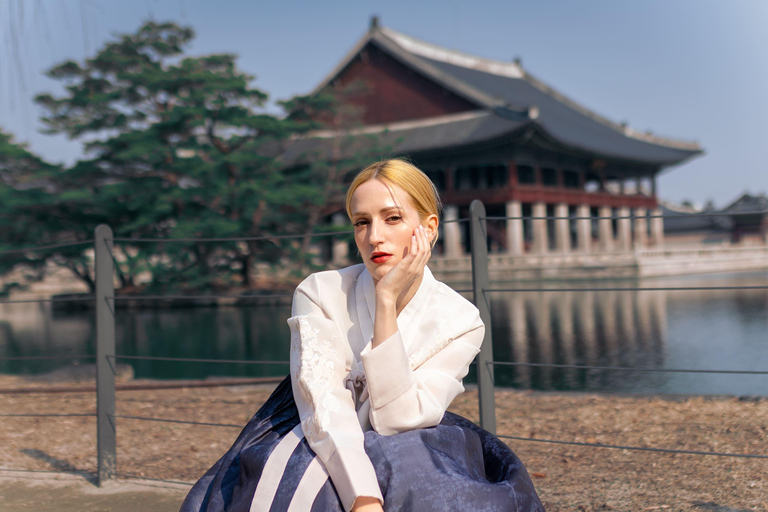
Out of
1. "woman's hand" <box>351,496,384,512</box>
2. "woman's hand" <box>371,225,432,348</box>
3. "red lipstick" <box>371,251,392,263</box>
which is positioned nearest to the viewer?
"woman's hand" <box>351,496,384,512</box>

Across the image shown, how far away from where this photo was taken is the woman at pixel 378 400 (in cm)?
130

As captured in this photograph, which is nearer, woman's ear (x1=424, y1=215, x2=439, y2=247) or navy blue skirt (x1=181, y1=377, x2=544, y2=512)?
navy blue skirt (x1=181, y1=377, x2=544, y2=512)

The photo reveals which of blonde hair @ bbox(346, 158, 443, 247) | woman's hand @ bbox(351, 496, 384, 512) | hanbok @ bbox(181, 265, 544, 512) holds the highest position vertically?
blonde hair @ bbox(346, 158, 443, 247)

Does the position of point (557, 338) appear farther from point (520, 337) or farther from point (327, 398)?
point (327, 398)

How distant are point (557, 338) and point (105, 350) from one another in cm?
754

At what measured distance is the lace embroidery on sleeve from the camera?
4.48 ft

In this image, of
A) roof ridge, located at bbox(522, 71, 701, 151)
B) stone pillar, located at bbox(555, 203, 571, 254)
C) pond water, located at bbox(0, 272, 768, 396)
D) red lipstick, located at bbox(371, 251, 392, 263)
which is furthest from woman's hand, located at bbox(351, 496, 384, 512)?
roof ridge, located at bbox(522, 71, 701, 151)

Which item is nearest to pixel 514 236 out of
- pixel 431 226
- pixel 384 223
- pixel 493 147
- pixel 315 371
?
pixel 493 147

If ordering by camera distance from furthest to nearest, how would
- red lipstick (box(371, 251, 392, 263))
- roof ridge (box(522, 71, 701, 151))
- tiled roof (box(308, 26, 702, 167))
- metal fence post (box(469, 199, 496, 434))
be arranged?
roof ridge (box(522, 71, 701, 151))
tiled roof (box(308, 26, 702, 167))
metal fence post (box(469, 199, 496, 434))
red lipstick (box(371, 251, 392, 263))

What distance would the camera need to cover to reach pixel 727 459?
10.1ft

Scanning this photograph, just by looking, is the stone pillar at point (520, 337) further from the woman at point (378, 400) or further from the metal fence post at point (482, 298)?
the woman at point (378, 400)

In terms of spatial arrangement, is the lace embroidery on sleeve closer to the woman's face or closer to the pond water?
the woman's face

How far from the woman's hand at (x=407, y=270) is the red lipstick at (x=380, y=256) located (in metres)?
0.04

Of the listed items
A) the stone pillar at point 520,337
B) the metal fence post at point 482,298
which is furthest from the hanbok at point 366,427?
the stone pillar at point 520,337
